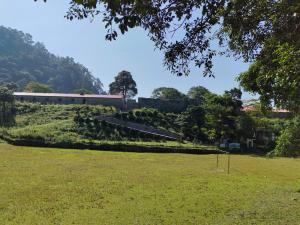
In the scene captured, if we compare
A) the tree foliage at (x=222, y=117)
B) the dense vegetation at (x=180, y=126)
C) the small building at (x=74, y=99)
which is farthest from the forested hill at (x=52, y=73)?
the tree foliage at (x=222, y=117)

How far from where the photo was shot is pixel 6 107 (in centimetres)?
6512

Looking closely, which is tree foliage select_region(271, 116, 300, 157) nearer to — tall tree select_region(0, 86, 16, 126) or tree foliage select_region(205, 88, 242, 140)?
tree foliage select_region(205, 88, 242, 140)

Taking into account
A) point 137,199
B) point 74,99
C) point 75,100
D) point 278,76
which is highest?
point 74,99

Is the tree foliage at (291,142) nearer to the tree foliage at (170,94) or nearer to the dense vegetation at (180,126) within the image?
the dense vegetation at (180,126)

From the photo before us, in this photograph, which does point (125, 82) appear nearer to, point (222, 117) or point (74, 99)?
point (74, 99)

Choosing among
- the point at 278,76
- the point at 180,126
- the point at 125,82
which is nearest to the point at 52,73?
the point at 125,82

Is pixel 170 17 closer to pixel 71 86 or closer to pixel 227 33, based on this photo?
pixel 227 33

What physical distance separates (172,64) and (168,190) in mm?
11631

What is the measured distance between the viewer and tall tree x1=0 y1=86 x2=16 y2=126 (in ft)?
197

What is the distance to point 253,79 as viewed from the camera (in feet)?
42.9

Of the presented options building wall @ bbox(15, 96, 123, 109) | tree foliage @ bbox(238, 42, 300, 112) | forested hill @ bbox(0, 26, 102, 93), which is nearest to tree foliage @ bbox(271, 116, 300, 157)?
tree foliage @ bbox(238, 42, 300, 112)

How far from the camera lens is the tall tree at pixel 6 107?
60.0 metres

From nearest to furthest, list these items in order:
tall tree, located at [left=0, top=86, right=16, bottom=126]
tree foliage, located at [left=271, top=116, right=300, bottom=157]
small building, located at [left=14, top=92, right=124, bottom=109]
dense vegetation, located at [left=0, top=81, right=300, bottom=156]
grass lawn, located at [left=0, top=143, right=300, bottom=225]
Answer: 1. grass lawn, located at [left=0, top=143, right=300, bottom=225]
2. tree foliage, located at [left=271, top=116, right=300, bottom=157]
3. dense vegetation, located at [left=0, top=81, right=300, bottom=156]
4. tall tree, located at [left=0, top=86, right=16, bottom=126]
5. small building, located at [left=14, top=92, right=124, bottom=109]

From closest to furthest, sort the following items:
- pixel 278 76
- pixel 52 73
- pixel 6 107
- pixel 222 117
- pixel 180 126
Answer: pixel 278 76 < pixel 222 117 < pixel 180 126 < pixel 6 107 < pixel 52 73
